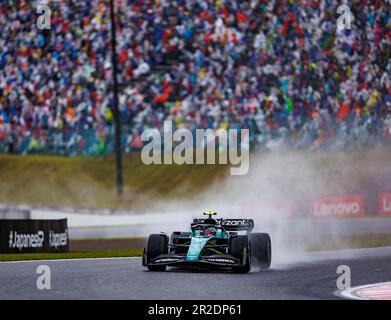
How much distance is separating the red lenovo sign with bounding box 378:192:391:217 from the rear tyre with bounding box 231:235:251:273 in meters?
17.9

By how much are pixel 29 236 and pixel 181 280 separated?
30.3ft

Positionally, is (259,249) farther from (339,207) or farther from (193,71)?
(193,71)

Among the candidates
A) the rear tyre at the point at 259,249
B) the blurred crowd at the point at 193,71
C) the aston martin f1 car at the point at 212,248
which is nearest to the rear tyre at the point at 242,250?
the aston martin f1 car at the point at 212,248

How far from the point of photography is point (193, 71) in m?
36.1

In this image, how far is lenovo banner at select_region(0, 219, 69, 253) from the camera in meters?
22.0

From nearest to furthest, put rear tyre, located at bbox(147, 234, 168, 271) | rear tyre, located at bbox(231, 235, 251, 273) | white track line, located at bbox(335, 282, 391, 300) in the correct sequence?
white track line, located at bbox(335, 282, 391, 300) < rear tyre, located at bbox(231, 235, 251, 273) < rear tyre, located at bbox(147, 234, 168, 271)

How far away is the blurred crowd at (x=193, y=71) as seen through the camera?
3475 cm

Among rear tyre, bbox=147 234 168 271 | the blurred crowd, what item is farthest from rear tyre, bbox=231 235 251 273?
the blurred crowd

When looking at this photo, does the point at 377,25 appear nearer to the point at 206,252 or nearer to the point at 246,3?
the point at 246,3

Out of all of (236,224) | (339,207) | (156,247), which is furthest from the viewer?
(339,207)

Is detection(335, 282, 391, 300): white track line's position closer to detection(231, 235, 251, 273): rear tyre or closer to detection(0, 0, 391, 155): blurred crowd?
detection(231, 235, 251, 273): rear tyre

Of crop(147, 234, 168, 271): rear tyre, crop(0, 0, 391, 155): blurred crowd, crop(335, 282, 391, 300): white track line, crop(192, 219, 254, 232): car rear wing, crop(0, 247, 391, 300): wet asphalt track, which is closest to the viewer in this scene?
crop(335, 282, 391, 300): white track line

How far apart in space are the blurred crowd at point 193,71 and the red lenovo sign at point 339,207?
2469 mm

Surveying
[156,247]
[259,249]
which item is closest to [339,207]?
[259,249]
